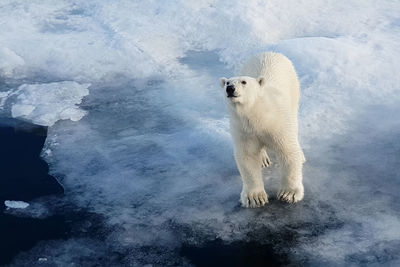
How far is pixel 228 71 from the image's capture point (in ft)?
23.4

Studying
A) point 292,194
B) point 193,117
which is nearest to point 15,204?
point 193,117

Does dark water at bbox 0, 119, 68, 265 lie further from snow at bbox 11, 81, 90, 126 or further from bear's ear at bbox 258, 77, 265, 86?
bear's ear at bbox 258, 77, 265, 86

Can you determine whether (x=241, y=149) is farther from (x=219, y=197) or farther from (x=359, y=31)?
(x=359, y=31)

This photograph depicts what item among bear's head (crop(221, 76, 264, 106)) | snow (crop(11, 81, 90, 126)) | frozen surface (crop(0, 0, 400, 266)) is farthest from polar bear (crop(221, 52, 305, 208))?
snow (crop(11, 81, 90, 126))

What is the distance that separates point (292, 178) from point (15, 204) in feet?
7.39

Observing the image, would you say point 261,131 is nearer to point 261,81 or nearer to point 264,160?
point 261,81

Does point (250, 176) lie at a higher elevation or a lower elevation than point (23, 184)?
higher

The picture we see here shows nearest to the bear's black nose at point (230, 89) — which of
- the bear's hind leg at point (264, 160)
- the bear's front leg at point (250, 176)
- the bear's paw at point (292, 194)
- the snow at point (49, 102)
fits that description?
the bear's front leg at point (250, 176)

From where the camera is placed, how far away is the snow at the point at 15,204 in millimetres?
4762

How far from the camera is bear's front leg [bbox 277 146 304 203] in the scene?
4.40 meters

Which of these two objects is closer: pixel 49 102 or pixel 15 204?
pixel 15 204

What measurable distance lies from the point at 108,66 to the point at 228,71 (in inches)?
64.5

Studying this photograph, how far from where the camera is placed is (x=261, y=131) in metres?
4.23

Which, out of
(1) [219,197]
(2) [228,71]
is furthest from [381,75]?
(1) [219,197]
